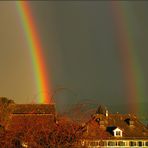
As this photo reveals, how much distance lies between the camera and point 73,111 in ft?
29.6

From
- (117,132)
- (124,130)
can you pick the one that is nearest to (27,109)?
(117,132)

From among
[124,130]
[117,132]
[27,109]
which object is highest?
[124,130]

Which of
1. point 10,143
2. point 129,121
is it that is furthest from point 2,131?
point 129,121

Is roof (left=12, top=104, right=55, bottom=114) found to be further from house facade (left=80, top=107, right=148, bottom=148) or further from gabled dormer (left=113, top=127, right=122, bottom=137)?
gabled dormer (left=113, top=127, right=122, bottom=137)

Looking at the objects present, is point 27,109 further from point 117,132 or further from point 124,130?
point 124,130

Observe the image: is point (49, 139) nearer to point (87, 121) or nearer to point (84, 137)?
point (84, 137)

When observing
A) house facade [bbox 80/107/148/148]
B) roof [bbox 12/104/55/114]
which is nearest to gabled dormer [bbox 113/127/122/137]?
house facade [bbox 80/107/148/148]

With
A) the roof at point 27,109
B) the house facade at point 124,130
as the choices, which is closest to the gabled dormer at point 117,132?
the house facade at point 124,130

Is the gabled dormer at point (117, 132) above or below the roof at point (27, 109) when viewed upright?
above

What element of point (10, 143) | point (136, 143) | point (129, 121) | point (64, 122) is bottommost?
point (10, 143)

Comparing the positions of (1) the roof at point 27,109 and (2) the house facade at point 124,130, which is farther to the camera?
(2) the house facade at point 124,130

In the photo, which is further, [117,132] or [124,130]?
[124,130]

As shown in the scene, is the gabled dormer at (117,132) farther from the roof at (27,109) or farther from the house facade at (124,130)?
the roof at (27,109)

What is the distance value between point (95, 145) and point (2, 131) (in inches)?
85.8
